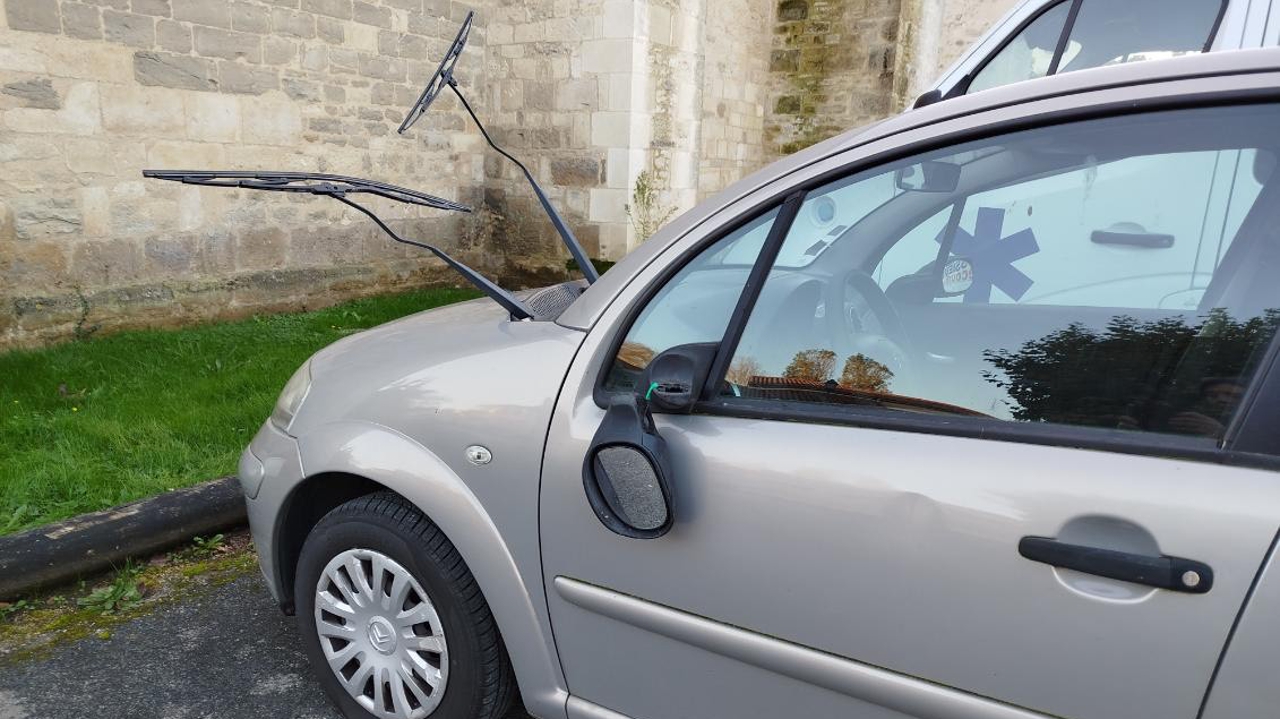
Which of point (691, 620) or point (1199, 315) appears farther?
point (691, 620)

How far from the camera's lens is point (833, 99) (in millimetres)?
12266

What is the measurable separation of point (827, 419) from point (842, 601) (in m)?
0.35

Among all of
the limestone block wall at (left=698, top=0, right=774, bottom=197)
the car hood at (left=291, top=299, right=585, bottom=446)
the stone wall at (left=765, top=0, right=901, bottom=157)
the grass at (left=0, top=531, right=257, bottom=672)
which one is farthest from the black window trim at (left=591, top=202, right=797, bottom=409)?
the stone wall at (left=765, top=0, right=901, bottom=157)

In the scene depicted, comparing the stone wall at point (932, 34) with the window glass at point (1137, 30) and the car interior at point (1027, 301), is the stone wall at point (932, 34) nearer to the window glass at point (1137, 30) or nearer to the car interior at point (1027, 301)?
the window glass at point (1137, 30)

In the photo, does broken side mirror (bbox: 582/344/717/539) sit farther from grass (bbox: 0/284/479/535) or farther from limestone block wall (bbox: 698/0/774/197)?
limestone block wall (bbox: 698/0/774/197)

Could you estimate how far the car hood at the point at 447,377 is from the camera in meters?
2.06

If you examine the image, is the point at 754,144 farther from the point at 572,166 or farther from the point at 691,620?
the point at 691,620

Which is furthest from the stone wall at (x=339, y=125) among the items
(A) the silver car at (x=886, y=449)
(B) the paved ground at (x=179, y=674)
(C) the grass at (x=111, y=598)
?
(A) the silver car at (x=886, y=449)

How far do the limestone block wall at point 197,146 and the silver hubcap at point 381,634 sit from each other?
16.2ft

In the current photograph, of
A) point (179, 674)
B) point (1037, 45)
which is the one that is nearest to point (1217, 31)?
point (1037, 45)

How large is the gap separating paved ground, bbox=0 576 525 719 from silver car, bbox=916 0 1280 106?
9.41ft

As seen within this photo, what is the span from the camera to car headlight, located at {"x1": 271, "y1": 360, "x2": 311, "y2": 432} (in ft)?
8.37

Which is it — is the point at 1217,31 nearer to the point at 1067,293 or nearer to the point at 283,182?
the point at 1067,293

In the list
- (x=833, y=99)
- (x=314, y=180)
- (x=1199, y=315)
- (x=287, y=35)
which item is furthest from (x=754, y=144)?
(x=1199, y=315)
